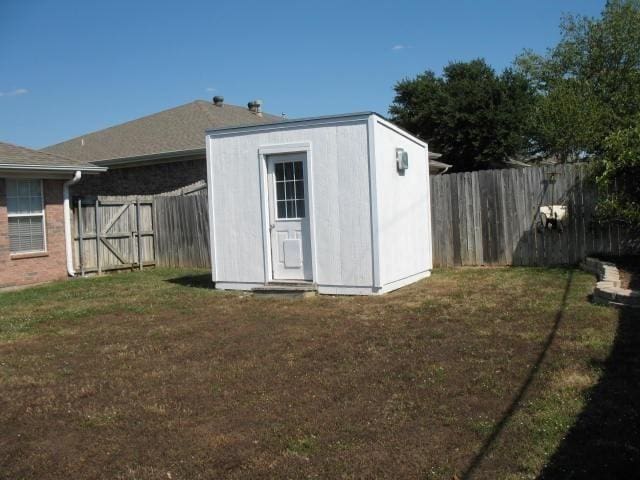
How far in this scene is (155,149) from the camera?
19797 millimetres

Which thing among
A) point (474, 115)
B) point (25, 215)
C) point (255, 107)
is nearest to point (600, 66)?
point (474, 115)

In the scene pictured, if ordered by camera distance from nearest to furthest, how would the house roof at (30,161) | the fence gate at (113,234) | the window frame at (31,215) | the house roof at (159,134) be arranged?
the house roof at (30,161) → the window frame at (31,215) → the fence gate at (113,234) → the house roof at (159,134)

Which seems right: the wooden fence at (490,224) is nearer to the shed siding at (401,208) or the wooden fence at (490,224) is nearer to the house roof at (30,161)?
the shed siding at (401,208)

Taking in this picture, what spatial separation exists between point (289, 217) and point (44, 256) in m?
6.91

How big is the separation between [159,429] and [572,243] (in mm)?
9527

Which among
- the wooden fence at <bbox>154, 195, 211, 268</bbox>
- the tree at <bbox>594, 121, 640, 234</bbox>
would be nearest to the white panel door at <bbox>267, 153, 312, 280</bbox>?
the tree at <bbox>594, 121, 640, 234</bbox>

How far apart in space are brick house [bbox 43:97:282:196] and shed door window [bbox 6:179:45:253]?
5.33 meters

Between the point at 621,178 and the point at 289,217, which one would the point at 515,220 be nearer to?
the point at 621,178

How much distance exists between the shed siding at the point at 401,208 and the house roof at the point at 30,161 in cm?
787

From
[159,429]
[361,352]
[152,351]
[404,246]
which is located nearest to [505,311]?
[361,352]

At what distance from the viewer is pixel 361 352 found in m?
6.32

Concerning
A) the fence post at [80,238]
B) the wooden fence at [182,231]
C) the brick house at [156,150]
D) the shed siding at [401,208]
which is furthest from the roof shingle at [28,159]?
the shed siding at [401,208]

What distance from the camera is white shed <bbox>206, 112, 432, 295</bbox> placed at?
9.71 metres

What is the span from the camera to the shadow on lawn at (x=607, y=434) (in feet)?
11.4
